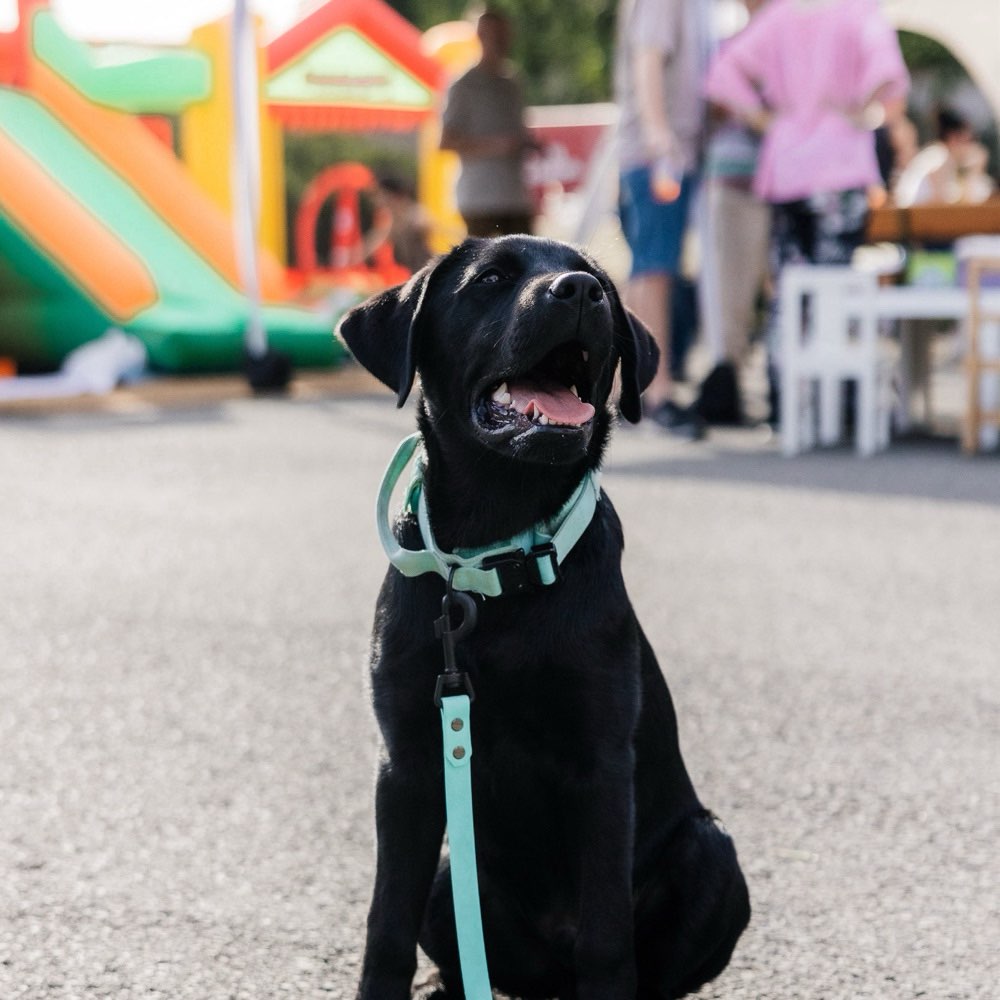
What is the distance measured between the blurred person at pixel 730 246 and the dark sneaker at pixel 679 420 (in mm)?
286

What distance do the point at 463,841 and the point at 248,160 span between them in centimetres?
995

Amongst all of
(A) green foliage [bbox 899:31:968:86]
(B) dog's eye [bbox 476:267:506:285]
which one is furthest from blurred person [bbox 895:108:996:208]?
(A) green foliage [bbox 899:31:968:86]

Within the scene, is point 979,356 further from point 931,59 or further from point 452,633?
point 931,59

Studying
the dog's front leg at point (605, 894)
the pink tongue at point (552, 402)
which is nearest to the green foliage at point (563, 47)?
the pink tongue at point (552, 402)

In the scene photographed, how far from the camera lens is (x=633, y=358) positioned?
2.49 m

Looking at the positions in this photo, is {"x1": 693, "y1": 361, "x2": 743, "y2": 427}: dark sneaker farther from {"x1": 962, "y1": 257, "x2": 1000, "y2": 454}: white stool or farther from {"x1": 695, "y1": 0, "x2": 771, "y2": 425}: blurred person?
{"x1": 962, "y1": 257, "x2": 1000, "y2": 454}: white stool

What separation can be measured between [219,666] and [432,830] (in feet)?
7.89

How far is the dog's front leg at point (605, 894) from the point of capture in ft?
7.26

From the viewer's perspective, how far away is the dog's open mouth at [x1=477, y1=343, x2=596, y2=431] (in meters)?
2.30

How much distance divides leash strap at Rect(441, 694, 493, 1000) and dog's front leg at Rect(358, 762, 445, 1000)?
0.07m

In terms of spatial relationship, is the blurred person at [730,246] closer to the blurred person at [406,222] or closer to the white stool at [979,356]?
the white stool at [979,356]

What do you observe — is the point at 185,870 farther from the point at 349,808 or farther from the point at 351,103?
the point at 351,103

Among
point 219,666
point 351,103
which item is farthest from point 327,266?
point 219,666

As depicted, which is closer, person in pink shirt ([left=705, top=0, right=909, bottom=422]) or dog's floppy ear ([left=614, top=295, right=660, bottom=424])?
dog's floppy ear ([left=614, top=295, right=660, bottom=424])
